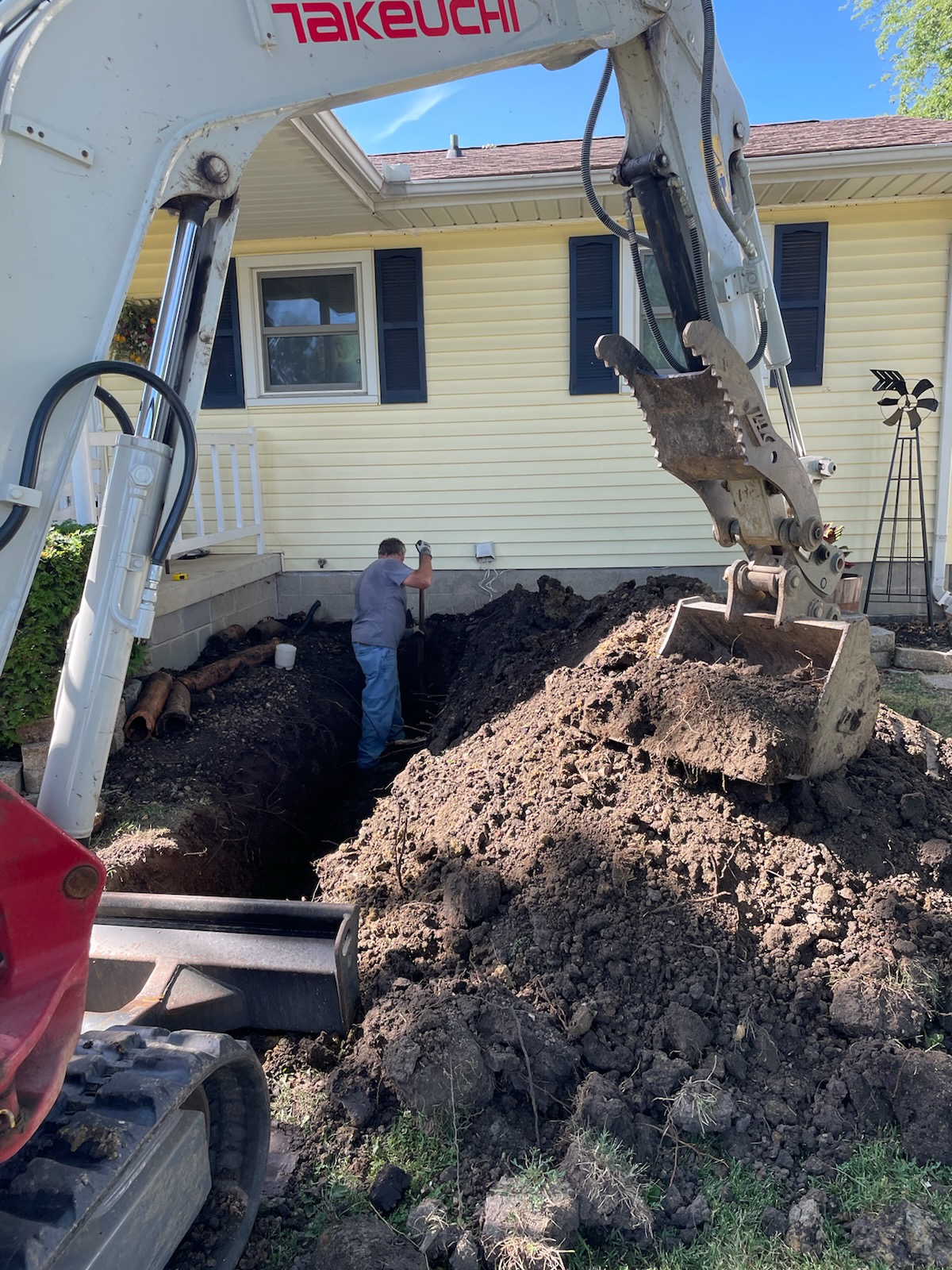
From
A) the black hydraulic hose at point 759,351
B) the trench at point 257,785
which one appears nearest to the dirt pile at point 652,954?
the trench at point 257,785

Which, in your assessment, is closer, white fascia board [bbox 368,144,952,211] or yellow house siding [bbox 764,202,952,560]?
white fascia board [bbox 368,144,952,211]

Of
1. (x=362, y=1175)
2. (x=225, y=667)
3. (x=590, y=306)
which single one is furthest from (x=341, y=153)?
(x=362, y=1175)

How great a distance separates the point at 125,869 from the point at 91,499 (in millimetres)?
3592

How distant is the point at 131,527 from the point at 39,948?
0.97 metres

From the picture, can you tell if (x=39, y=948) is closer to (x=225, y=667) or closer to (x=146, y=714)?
(x=146, y=714)

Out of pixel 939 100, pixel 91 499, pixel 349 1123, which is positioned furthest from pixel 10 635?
pixel 939 100

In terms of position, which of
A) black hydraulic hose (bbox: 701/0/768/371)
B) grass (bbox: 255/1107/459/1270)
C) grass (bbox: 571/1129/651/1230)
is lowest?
grass (bbox: 255/1107/459/1270)

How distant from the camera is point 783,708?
12.7 ft

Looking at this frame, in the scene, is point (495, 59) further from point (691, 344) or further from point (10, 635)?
point (10, 635)

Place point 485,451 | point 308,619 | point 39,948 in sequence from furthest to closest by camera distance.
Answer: point 308,619 → point 485,451 → point 39,948

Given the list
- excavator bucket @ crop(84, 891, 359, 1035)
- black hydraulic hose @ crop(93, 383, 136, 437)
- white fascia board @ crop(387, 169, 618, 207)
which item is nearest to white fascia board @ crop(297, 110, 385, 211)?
white fascia board @ crop(387, 169, 618, 207)

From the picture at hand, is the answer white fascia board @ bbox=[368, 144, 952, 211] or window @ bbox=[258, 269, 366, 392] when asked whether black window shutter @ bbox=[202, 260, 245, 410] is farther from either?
white fascia board @ bbox=[368, 144, 952, 211]

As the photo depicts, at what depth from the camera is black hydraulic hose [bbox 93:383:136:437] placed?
2121 millimetres

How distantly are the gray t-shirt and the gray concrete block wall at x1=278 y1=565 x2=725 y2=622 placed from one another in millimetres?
1574
